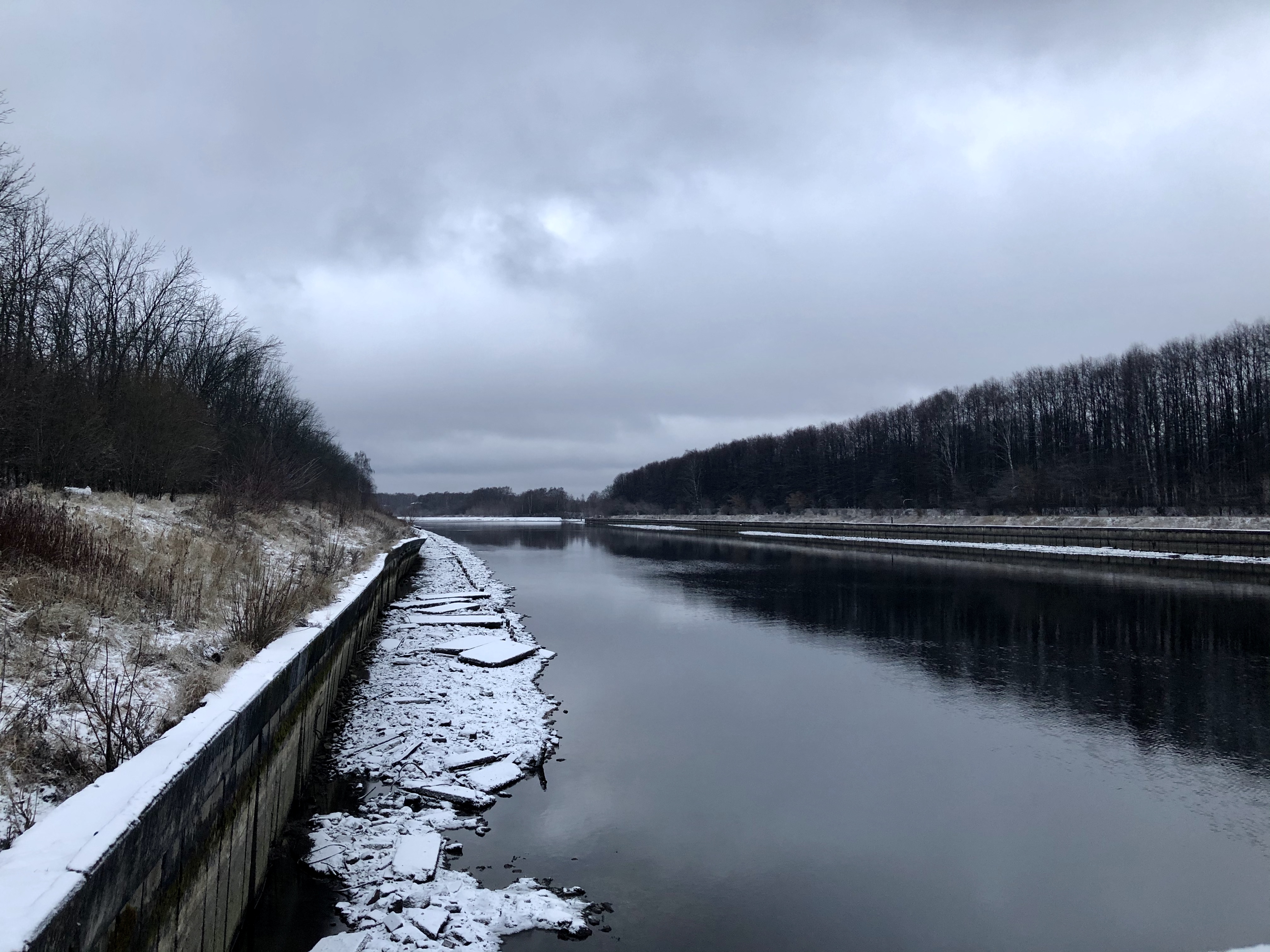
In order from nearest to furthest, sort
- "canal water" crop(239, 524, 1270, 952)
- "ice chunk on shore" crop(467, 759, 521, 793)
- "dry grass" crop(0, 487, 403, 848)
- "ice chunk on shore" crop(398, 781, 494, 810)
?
"dry grass" crop(0, 487, 403, 848) → "canal water" crop(239, 524, 1270, 952) → "ice chunk on shore" crop(398, 781, 494, 810) → "ice chunk on shore" crop(467, 759, 521, 793)

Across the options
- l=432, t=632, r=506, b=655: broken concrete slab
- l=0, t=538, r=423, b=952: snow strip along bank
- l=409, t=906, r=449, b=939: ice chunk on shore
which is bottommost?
l=409, t=906, r=449, b=939: ice chunk on shore

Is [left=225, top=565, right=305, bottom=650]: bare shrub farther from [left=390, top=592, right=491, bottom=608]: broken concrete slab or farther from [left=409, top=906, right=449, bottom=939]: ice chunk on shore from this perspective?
[left=390, top=592, right=491, bottom=608]: broken concrete slab

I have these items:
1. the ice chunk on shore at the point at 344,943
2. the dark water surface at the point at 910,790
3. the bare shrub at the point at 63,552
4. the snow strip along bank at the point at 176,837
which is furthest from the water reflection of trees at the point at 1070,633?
the bare shrub at the point at 63,552

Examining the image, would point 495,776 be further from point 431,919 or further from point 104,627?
point 104,627

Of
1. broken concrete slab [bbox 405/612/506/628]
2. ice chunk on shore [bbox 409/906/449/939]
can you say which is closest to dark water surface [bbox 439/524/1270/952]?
ice chunk on shore [bbox 409/906/449/939]

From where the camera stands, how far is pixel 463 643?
14.5 m

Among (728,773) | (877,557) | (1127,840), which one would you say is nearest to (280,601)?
(728,773)

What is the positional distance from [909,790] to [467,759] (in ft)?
16.1

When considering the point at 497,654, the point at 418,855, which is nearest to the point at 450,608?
the point at 497,654

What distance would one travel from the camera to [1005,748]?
913cm

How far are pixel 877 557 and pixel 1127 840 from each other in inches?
1363

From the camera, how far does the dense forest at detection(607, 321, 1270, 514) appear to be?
50125 mm

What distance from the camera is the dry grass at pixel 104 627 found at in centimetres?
414

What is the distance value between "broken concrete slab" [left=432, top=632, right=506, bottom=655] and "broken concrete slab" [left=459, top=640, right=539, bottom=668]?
12 cm
